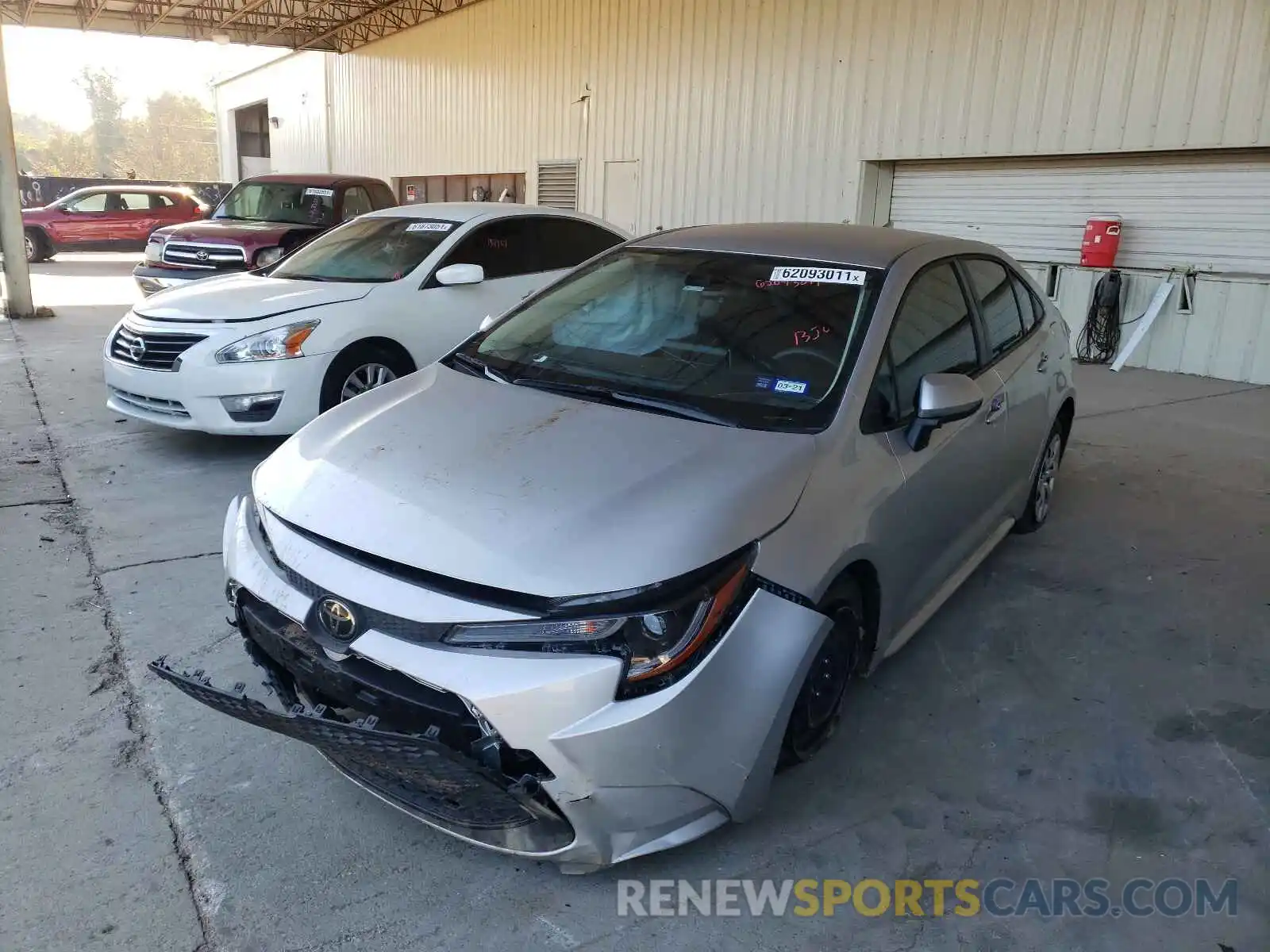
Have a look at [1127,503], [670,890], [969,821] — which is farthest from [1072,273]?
[670,890]

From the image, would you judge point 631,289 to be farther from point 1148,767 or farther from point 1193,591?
point 1193,591

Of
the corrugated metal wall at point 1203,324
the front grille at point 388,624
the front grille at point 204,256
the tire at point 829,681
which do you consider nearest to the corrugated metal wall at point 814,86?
the corrugated metal wall at point 1203,324

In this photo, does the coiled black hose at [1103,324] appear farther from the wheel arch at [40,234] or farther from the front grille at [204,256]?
the wheel arch at [40,234]

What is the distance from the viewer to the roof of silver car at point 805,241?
10.5ft

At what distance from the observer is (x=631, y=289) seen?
3418mm

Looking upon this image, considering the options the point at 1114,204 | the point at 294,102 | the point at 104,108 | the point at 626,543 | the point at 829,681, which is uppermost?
the point at 104,108

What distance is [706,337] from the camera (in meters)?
3.07

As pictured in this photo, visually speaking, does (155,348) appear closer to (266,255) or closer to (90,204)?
(266,255)

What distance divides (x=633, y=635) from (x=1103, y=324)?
9.59 meters

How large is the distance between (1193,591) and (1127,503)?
1226 millimetres

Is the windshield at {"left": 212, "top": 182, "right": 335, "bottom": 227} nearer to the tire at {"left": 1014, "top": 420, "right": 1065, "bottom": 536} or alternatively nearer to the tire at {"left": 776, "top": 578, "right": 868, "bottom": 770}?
the tire at {"left": 1014, "top": 420, "right": 1065, "bottom": 536}

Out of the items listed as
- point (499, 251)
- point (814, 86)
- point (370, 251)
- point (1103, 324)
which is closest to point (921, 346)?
point (499, 251)

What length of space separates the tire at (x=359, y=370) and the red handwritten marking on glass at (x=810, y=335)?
3028mm

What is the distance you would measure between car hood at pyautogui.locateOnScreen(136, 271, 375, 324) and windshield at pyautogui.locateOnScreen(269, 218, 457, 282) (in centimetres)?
22
